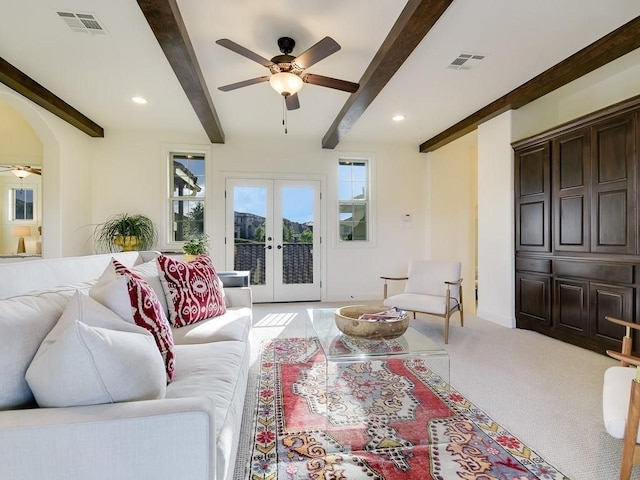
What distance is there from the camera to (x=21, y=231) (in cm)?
511

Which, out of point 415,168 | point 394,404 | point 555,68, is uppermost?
point 555,68

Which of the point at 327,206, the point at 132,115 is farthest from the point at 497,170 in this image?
the point at 132,115

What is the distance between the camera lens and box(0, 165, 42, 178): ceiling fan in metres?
4.64

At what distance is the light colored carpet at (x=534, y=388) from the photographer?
62.2 inches

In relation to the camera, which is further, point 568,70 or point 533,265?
point 533,265

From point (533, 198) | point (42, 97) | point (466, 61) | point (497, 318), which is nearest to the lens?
point (466, 61)

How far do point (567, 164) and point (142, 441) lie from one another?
3939 millimetres

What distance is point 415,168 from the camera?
567cm

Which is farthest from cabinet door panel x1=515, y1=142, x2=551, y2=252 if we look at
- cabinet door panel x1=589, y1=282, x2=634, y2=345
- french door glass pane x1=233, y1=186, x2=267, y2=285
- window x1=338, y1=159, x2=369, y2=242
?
french door glass pane x1=233, y1=186, x2=267, y2=285

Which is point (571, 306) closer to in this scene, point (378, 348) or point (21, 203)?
point (378, 348)

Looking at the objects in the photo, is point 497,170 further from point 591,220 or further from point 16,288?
point 16,288

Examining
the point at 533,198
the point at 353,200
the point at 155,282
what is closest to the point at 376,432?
the point at 155,282

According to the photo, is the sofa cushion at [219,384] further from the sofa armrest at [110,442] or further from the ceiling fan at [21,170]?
the ceiling fan at [21,170]

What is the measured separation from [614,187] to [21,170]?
716cm
